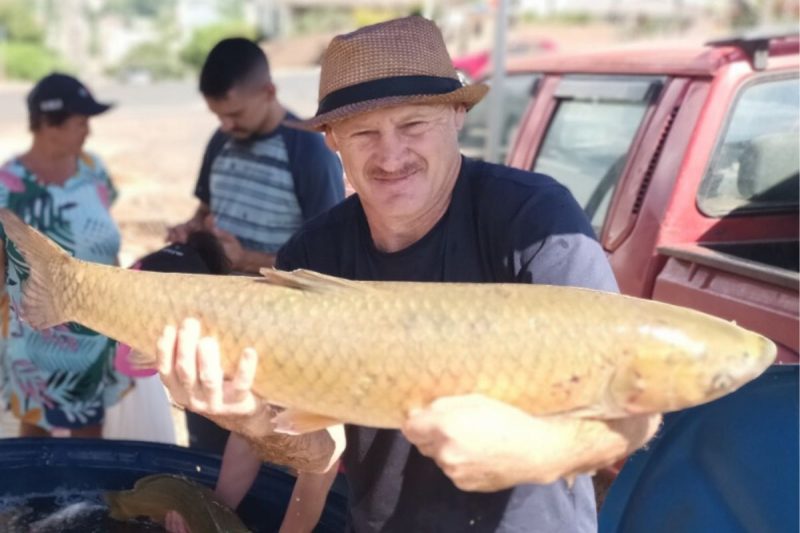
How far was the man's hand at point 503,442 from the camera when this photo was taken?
1.71 meters

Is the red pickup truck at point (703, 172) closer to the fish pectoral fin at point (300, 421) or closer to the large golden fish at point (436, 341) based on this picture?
the large golden fish at point (436, 341)

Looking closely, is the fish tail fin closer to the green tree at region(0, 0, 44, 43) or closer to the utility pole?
the utility pole

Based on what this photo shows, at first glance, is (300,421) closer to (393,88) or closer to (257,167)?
(393,88)

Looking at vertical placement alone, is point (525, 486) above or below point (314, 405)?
below

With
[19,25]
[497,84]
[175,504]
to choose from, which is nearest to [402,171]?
[175,504]

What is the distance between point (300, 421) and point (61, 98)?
3.63m

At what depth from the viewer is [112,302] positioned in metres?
2.14

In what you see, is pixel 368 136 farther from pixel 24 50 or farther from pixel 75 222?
pixel 24 50

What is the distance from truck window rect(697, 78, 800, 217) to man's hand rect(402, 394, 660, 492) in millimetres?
2350

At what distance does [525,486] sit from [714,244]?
6.83 ft

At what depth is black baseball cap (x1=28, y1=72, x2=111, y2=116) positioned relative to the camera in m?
5.00

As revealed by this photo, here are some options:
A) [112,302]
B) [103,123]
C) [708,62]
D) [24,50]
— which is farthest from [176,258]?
[24,50]

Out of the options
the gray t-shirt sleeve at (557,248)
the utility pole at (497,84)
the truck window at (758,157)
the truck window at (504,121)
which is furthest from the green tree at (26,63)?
the gray t-shirt sleeve at (557,248)

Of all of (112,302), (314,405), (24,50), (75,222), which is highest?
(112,302)
